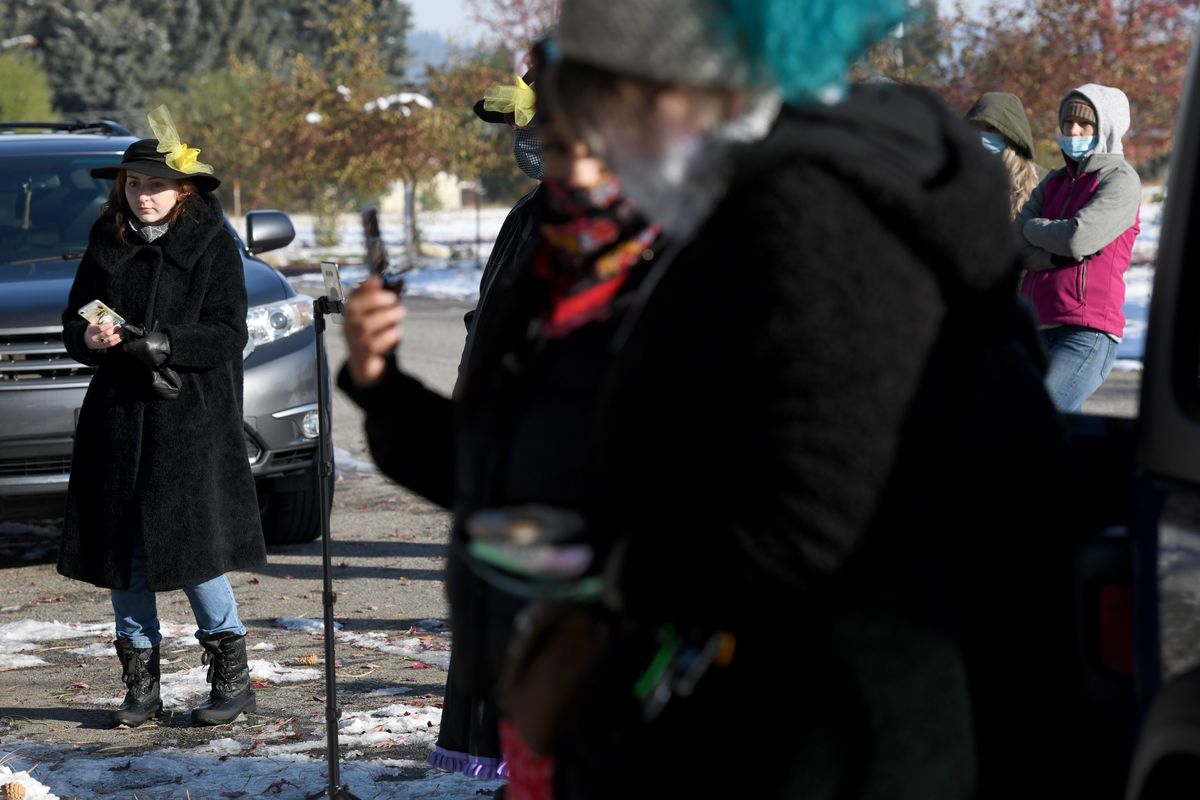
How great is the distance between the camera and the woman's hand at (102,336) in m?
5.12

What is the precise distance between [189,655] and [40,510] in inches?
63.5

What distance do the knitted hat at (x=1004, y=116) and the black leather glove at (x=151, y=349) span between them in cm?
304

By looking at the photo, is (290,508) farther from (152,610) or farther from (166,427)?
(166,427)

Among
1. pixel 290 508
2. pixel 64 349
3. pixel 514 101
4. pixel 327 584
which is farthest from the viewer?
pixel 290 508

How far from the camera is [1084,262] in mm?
5953

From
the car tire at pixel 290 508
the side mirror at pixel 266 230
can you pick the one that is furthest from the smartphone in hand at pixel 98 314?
the car tire at pixel 290 508

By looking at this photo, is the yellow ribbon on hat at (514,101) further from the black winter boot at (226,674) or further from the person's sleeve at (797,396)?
the person's sleeve at (797,396)

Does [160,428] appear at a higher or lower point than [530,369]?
lower

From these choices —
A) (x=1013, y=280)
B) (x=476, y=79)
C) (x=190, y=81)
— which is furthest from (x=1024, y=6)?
(x=190, y=81)

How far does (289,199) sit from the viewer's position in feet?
139

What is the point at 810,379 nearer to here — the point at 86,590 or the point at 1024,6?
the point at 86,590

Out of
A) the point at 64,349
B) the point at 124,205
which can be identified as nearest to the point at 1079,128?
the point at 124,205

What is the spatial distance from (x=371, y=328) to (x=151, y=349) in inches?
120

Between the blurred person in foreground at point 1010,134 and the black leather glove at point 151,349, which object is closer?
the black leather glove at point 151,349
